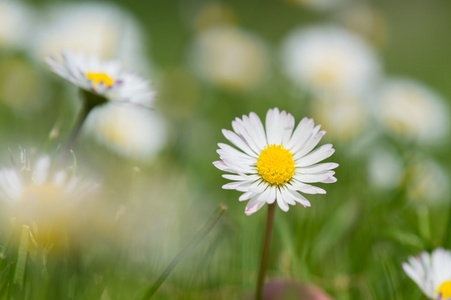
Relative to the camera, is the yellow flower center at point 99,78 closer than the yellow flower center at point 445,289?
No

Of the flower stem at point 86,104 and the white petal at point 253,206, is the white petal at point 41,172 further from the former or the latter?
the white petal at point 253,206

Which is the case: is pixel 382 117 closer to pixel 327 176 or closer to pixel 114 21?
pixel 114 21

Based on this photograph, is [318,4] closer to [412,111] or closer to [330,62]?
[330,62]

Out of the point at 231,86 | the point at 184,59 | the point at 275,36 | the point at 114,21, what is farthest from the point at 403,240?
the point at 275,36

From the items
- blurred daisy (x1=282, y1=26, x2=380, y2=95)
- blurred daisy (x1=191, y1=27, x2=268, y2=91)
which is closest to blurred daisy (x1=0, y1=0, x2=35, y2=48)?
blurred daisy (x1=191, y1=27, x2=268, y2=91)

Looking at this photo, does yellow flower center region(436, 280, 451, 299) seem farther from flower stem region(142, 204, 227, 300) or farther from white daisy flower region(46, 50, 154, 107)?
white daisy flower region(46, 50, 154, 107)

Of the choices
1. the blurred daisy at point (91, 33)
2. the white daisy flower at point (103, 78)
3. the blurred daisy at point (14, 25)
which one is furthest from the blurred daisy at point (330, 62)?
the white daisy flower at point (103, 78)

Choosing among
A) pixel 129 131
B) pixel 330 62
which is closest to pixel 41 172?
pixel 129 131
